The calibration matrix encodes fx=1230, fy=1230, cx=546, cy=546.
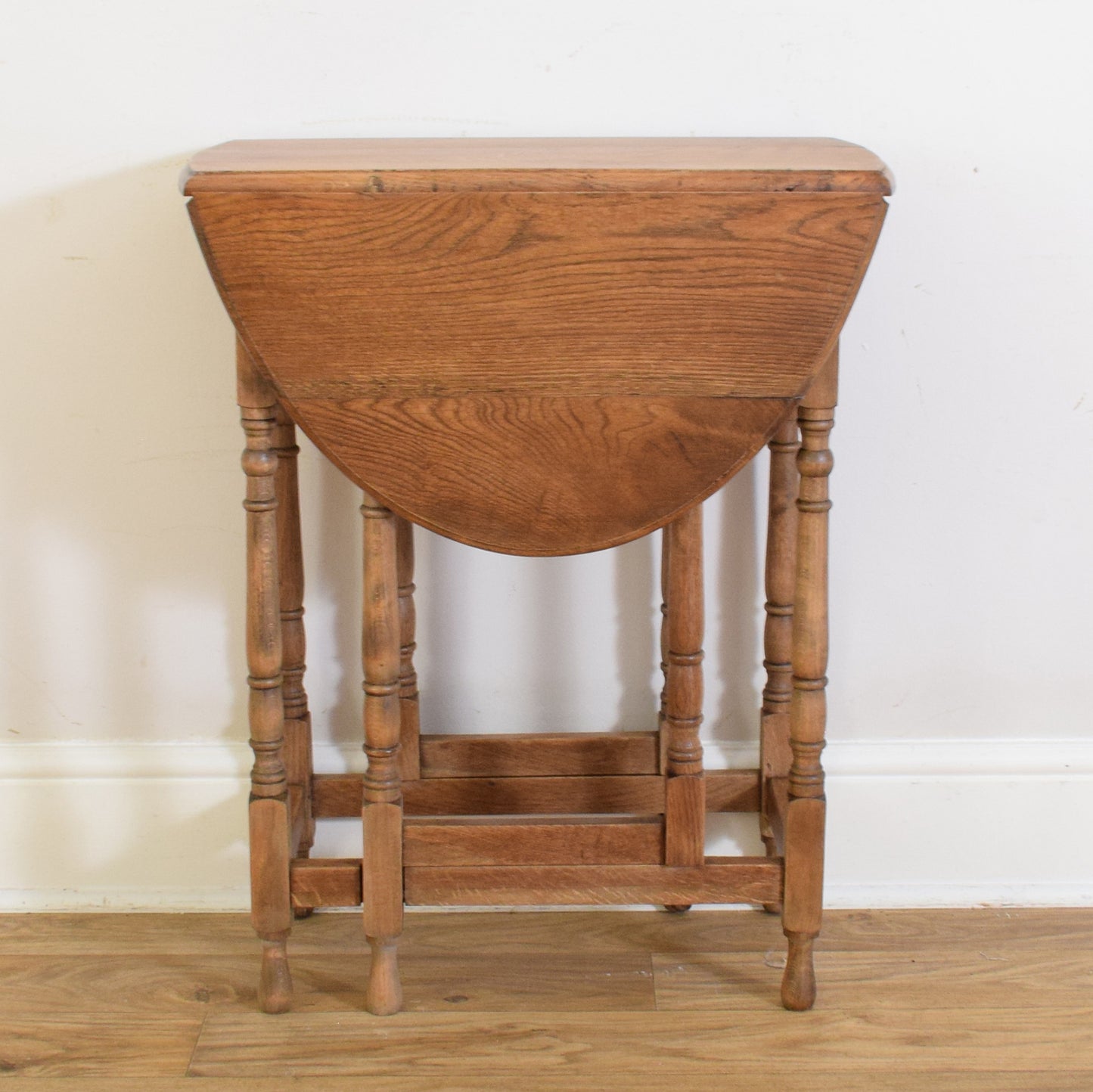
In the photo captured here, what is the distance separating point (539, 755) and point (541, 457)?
1.69 ft

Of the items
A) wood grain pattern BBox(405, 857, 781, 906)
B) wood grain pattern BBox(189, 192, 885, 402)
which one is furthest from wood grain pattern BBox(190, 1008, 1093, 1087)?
wood grain pattern BBox(189, 192, 885, 402)

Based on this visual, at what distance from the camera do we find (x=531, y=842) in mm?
1436

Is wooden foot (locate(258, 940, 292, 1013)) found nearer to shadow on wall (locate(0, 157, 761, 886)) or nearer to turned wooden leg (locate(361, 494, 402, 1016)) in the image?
turned wooden leg (locate(361, 494, 402, 1016))

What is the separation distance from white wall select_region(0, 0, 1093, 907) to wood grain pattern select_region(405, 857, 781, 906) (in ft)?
0.95

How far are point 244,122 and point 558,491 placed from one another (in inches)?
25.8

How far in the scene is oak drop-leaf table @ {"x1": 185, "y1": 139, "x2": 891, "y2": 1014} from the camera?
118 cm

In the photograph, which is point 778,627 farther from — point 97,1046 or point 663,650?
point 97,1046

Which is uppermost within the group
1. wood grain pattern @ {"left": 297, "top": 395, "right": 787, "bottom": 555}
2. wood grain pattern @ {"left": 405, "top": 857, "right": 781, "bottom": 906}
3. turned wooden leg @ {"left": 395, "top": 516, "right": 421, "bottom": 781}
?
wood grain pattern @ {"left": 297, "top": 395, "right": 787, "bottom": 555}

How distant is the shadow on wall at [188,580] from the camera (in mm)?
1591

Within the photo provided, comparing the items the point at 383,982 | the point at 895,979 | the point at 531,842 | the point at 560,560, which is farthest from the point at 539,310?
the point at 895,979

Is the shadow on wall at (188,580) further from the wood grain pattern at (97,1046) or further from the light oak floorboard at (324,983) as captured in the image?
the wood grain pattern at (97,1046)

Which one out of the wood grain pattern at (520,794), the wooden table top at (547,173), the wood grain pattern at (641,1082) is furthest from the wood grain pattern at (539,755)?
the wooden table top at (547,173)

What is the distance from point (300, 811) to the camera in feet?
5.11

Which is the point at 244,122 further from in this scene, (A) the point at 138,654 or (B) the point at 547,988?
(B) the point at 547,988
